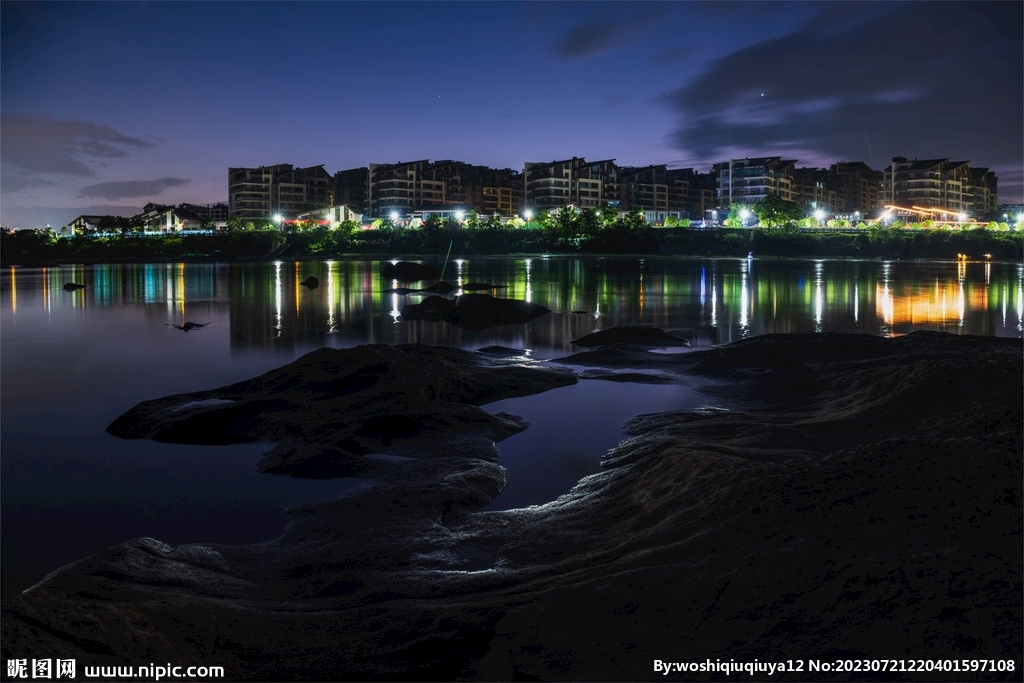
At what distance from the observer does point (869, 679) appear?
3.78m

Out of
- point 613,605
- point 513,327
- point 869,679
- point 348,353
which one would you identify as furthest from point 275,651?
point 513,327

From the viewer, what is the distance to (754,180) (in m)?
172

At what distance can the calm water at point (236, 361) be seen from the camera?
7652 millimetres

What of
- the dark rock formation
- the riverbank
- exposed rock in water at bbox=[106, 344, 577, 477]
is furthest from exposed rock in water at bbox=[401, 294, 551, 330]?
the riverbank

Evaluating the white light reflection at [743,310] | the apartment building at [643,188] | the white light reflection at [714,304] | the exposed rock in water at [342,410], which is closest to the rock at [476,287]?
the white light reflection at [714,304]

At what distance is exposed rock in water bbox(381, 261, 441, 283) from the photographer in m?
54.8

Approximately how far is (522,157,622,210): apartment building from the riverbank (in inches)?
1953

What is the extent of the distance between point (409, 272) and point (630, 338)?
37825 millimetres

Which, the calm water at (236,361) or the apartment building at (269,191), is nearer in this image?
the calm water at (236,361)

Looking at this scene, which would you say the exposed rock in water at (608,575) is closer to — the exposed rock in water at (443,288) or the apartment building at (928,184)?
the exposed rock in water at (443,288)

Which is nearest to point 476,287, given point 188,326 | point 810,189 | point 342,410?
point 188,326

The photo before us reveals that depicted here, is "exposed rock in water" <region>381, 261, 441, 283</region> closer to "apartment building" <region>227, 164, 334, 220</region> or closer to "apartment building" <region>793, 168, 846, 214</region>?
"apartment building" <region>227, 164, 334, 220</region>

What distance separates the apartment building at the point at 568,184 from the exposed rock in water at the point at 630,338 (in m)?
160

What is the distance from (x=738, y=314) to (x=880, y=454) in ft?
84.2
